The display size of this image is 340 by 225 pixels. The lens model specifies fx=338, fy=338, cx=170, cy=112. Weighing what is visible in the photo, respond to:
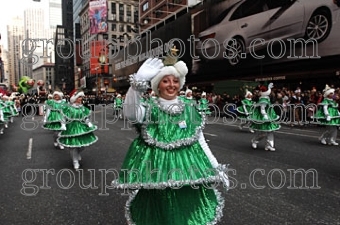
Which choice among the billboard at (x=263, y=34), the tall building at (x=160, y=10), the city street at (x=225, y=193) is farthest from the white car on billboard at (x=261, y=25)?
the tall building at (x=160, y=10)

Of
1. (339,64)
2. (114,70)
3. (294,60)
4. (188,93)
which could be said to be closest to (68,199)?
(188,93)

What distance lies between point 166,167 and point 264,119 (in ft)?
23.2

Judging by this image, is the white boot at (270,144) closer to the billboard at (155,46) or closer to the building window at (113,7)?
the billboard at (155,46)

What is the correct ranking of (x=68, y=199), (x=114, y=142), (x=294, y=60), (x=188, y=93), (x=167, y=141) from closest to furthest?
(x=167, y=141)
(x=68, y=199)
(x=114, y=142)
(x=188, y=93)
(x=294, y=60)

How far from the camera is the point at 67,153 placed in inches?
372

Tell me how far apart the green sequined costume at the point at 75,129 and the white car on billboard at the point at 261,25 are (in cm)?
1579

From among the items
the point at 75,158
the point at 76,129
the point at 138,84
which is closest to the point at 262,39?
the point at 76,129

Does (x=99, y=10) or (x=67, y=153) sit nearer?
(x=67, y=153)

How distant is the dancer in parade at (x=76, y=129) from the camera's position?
7375 millimetres

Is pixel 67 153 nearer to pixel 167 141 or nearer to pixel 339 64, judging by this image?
pixel 167 141

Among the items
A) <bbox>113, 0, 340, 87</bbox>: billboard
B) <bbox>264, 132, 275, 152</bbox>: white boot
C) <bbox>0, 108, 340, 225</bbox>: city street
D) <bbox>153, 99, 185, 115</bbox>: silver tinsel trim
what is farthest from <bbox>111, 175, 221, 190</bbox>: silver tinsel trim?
<bbox>113, 0, 340, 87</bbox>: billboard

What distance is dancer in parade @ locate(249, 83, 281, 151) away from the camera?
9250 millimetres

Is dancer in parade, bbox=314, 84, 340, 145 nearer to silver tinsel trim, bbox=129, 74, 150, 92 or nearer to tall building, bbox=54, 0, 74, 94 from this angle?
silver tinsel trim, bbox=129, 74, 150, 92

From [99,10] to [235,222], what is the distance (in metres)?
80.8
